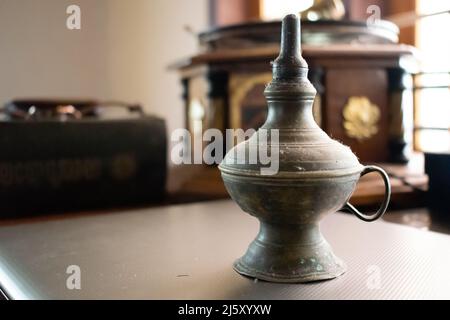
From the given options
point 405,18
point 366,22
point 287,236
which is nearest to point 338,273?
point 287,236

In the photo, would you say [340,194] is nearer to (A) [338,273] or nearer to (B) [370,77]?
(A) [338,273]

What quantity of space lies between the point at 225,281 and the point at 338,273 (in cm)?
13

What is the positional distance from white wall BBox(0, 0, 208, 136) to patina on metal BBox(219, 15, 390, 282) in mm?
1211

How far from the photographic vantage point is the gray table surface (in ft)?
1.99

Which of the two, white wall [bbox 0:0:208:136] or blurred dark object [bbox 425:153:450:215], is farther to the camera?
white wall [bbox 0:0:208:136]

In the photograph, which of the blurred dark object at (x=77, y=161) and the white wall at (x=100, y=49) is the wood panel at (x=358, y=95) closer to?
the blurred dark object at (x=77, y=161)

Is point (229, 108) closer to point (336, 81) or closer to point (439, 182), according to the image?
point (336, 81)

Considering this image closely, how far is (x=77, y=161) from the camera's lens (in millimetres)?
1141

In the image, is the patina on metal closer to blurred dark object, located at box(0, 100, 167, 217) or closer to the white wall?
blurred dark object, located at box(0, 100, 167, 217)

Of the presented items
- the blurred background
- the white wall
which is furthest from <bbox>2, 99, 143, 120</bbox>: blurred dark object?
the white wall

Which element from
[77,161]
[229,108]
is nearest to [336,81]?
[229,108]

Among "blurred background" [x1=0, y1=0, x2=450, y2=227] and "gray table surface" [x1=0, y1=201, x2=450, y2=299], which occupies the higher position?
"blurred background" [x1=0, y1=0, x2=450, y2=227]

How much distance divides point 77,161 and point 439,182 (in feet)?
2.28

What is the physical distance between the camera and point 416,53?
137 centimetres
